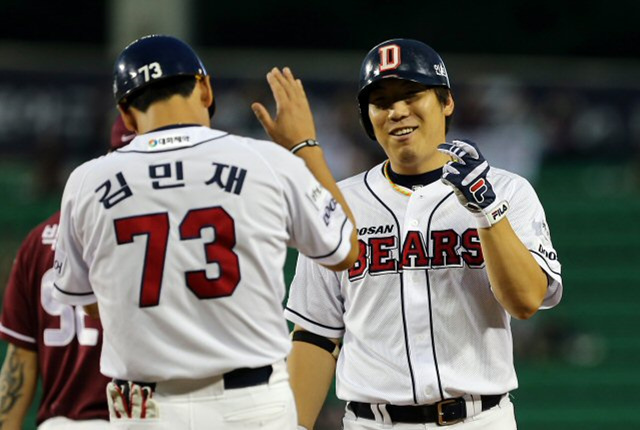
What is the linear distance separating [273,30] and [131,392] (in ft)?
50.6

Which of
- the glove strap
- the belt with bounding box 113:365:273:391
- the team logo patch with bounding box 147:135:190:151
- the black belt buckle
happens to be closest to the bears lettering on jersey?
the glove strap

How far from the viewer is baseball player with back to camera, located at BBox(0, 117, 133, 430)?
4750 millimetres

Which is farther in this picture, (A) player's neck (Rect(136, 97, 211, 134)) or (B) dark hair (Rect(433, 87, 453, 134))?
(B) dark hair (Rect(433, 87, 453, 134))

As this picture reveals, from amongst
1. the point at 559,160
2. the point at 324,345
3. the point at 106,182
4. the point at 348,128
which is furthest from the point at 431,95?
the point at 559,160

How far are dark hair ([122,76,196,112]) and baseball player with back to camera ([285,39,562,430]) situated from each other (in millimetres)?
889

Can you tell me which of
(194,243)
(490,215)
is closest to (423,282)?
(490,215)

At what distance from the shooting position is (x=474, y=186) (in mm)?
3875

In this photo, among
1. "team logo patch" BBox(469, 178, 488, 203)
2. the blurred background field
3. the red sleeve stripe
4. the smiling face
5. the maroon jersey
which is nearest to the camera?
"team logo patch" BBox(469, 178, 488, 203)

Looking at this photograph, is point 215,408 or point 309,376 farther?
point 309,376

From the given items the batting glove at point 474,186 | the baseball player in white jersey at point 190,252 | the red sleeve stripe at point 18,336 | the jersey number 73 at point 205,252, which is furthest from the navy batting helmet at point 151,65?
the red sleeve stripe at point 18,336

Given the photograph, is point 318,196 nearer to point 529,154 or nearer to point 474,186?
point 474,186

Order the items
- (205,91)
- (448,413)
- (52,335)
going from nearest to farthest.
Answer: (205,91) < (448,413) < (52,335)

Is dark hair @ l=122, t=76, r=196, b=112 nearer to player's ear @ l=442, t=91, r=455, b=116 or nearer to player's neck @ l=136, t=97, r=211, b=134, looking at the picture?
player's neck @ l=136, t=97, r=211, b=134

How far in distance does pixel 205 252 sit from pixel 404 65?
129 centimetres
